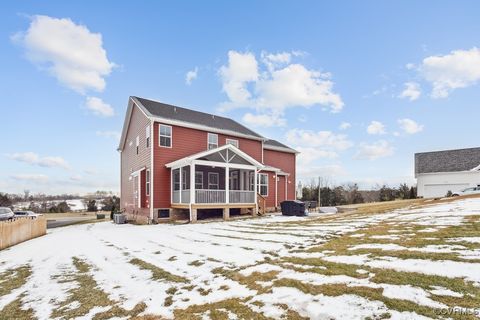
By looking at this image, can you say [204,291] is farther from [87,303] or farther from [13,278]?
[13,278]

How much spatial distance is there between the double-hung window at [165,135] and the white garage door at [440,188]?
1086 inches

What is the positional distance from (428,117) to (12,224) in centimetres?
2440

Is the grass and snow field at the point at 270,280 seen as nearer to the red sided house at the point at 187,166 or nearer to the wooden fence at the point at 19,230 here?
the wooden fence at the point at 19,230

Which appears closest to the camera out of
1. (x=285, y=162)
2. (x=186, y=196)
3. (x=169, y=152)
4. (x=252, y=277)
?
(x=252, y=277)

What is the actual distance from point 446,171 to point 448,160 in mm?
1806

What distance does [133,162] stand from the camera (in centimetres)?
2152

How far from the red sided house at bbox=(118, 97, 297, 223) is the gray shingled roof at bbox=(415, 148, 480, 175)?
18.6 meters

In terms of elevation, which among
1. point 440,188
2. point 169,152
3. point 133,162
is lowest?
point 440,188

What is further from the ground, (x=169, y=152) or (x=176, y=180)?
(x=169, y=152)

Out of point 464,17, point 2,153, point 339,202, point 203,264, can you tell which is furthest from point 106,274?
point 339,202

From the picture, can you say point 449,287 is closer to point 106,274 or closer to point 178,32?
point 106,274

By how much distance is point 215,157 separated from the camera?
1750cm

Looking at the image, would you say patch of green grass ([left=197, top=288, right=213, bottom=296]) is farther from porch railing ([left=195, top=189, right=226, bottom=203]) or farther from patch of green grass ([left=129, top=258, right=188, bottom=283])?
porch railing ([left=195, top=189, right=226, bottom=203])

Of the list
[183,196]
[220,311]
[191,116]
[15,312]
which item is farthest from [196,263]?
[191,116]
